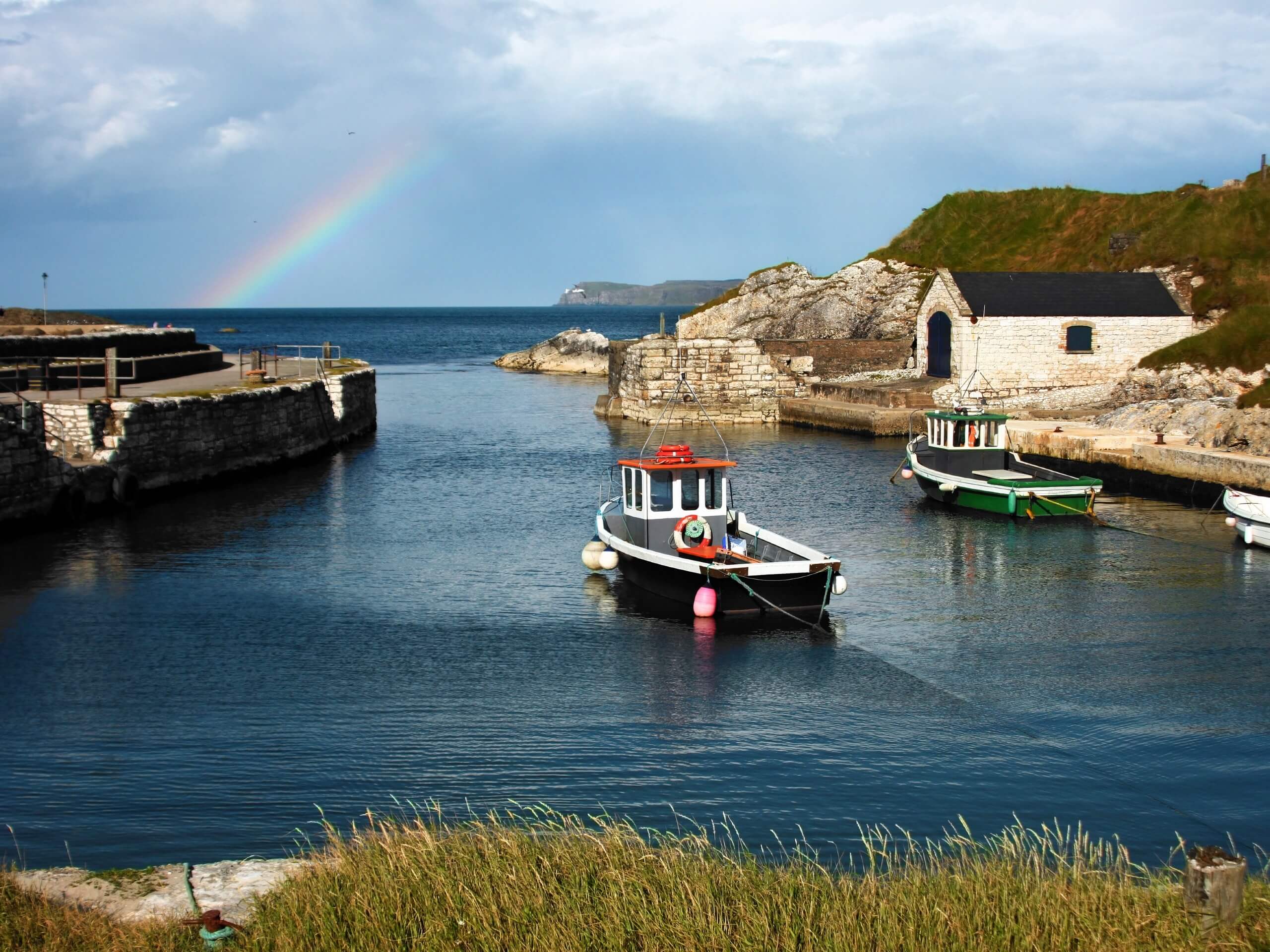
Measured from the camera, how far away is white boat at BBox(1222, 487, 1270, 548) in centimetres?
2427

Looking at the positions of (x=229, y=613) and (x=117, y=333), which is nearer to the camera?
(x=229, y=613)

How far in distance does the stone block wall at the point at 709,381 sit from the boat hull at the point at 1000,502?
22.1m

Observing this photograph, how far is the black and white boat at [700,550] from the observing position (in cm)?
1873

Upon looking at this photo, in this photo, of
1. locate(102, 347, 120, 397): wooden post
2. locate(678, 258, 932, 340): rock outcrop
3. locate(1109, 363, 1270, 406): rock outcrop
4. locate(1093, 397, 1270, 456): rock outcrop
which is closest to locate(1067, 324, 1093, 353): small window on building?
locate(1109, 363, 1270, 406): rock outcrop

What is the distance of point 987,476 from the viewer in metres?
31.0

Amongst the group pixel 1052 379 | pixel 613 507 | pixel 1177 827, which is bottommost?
pixel 1177 827

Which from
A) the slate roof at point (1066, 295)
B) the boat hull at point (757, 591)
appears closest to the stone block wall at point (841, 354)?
the slate roof at point (1066, 295)

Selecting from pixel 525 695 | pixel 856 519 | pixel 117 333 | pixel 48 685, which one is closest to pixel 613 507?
pixel 856 519

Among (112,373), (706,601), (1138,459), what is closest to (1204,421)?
(1138,459)

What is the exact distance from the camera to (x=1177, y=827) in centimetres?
1115

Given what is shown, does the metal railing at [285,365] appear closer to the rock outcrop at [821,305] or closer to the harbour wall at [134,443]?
the harbour wall at [134,443]

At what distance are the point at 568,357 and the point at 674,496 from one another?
2933 inches

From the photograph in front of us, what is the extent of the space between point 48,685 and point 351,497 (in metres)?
17.0

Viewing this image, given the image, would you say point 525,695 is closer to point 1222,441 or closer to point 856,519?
point 856,519
